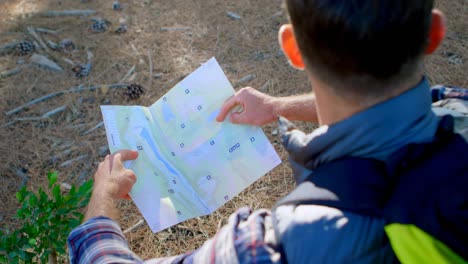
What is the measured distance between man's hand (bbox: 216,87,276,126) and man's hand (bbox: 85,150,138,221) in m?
0.38

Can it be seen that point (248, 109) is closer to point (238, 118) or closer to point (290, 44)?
point (238, 118)

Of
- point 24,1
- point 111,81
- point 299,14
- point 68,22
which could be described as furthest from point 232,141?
point 24,1

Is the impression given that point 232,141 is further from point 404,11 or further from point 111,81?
point 111,81

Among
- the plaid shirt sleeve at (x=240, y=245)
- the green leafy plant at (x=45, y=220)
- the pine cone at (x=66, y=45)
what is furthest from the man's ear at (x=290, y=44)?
the pine cone at (x=66, y=45)

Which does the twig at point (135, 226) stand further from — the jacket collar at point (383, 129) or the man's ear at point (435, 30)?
the man's ear at point (435, 30)

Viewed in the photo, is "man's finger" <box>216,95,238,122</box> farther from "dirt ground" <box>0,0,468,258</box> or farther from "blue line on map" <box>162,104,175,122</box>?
"dirt ground" <box>0,0,468,258</box>

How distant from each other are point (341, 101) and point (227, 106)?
75 cm

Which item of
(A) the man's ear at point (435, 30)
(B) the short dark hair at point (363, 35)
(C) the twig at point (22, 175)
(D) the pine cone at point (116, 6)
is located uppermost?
(B) the short dark hair at point (363, 35)

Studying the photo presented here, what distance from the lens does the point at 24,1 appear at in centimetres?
441

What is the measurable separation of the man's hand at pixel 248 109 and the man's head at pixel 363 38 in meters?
0.67

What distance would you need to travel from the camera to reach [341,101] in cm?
115

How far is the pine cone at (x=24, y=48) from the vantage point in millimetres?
3809

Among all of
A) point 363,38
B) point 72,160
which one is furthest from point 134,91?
point 363,38

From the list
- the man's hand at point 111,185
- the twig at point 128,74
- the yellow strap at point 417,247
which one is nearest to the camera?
the yellow strap at point 417,247
